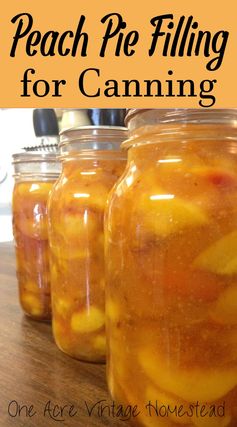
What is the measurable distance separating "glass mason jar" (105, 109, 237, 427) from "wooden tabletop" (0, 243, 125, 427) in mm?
62

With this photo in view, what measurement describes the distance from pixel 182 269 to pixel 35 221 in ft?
1.05

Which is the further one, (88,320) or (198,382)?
(88,320)

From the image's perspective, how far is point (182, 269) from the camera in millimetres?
296

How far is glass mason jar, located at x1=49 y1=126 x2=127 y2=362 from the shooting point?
0.43 metres

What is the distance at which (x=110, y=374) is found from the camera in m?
0.37

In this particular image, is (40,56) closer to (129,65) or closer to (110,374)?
(129,65)

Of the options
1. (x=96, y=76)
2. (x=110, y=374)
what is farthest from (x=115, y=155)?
(x=110, y=374)

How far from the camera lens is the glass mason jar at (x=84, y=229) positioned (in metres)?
0.43

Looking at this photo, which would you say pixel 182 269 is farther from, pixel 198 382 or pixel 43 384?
pixel 43 384

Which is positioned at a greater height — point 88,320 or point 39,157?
point 39,157

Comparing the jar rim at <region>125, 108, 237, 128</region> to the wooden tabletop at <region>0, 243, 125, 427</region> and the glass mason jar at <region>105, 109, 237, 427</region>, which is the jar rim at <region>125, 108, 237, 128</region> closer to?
the glass mason jar at <region>105, 109, 237, 427</region>

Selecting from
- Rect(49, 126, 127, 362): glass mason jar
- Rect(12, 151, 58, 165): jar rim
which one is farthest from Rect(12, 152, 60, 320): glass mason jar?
Rect(49, 126, 127, 362): glass mason jar

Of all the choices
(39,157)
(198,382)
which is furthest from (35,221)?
(198,382)

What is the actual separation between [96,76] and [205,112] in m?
0.16
